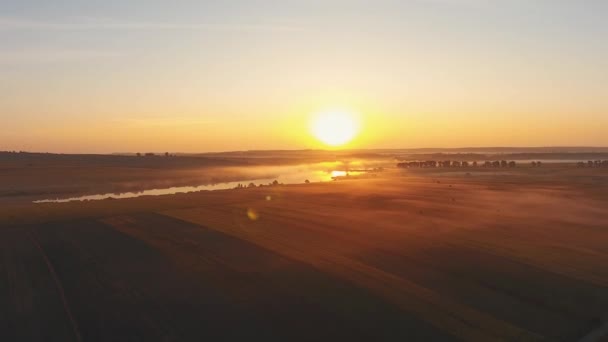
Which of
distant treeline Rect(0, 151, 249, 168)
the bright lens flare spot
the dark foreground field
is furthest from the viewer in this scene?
distant treeline Rect(0, 151, 249, 168)

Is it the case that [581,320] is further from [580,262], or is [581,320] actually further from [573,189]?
[573,189]

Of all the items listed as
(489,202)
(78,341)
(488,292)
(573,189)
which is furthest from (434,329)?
(573,189)

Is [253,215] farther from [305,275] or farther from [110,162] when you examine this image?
[110,162]

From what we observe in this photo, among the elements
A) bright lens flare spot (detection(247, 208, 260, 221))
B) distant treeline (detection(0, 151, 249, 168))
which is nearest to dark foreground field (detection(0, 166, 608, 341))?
bright lens flare spot (detection(247, 208, 260, 221))

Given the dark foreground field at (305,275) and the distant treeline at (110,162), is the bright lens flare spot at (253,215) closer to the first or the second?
the dark foreground field at (305,275)

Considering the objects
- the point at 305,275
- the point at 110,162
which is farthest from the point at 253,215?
the point at 110,162

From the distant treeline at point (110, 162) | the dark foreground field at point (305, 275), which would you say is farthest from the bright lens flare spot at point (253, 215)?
the distant treeline at point (110, 162)

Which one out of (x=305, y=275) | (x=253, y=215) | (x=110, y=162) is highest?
(x=110, y=162)

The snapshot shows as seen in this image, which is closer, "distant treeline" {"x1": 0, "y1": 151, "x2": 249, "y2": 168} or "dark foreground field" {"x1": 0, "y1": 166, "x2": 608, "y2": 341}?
"dark foreground field" {"x1": 0, "y1": 166, "x2": 608, "y2": 341}

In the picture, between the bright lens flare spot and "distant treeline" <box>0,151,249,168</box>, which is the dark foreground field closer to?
the bright lens flare spot

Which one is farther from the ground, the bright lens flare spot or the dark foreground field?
the bright lens flare spot
